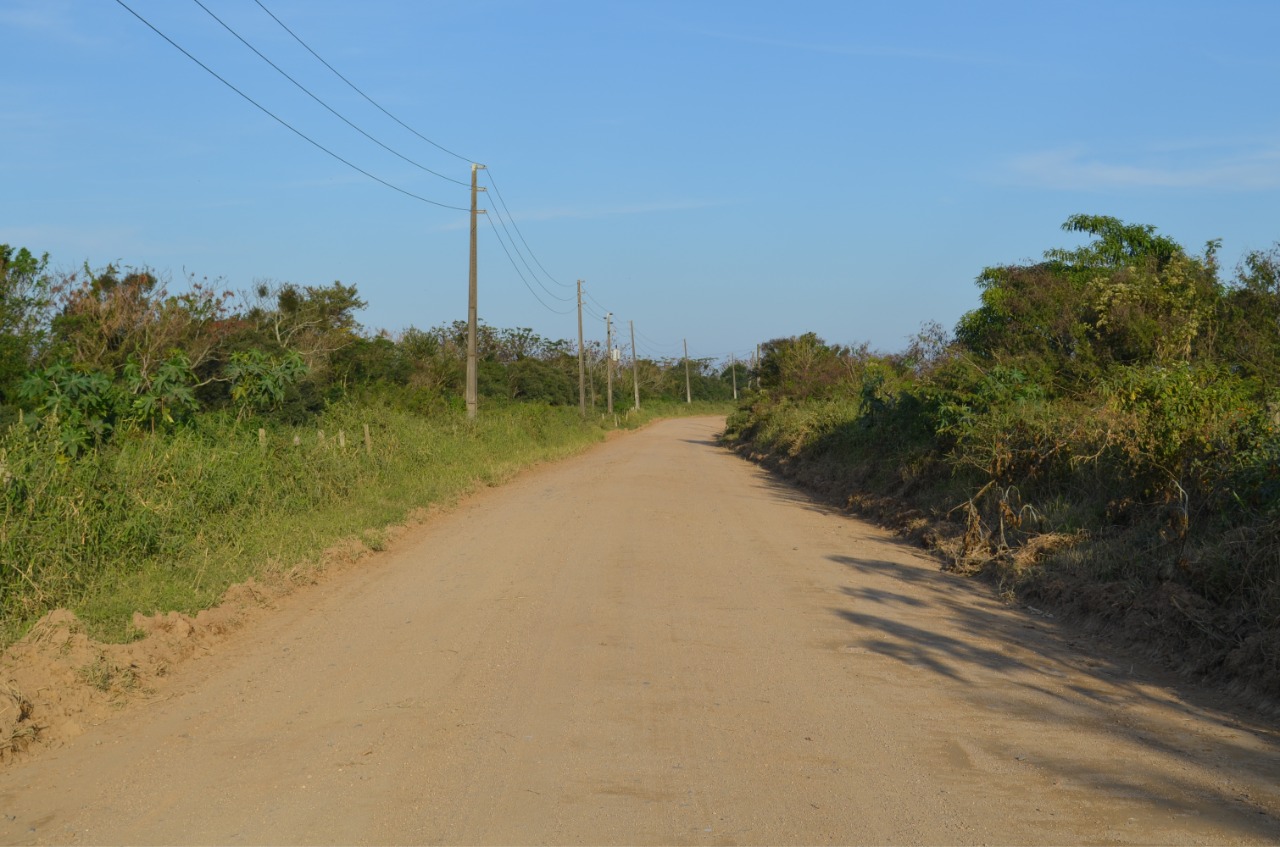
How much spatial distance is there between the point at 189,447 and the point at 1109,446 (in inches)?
453

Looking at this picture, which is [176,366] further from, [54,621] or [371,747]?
[371,747]

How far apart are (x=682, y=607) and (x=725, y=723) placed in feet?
10.5

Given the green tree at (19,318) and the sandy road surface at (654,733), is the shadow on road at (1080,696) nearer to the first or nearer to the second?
the sandy road surface at (654,733)

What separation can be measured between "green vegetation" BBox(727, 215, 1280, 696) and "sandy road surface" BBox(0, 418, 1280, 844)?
852 millimetres

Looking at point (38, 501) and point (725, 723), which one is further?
point (38, 501)

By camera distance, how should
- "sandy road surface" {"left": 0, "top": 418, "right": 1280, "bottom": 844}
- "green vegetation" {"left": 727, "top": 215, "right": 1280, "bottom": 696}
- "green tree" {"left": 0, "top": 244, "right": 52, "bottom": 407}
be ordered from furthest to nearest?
"green tree" {"left": 0, "top": 244, "right": 52, "bottom": 407}
"green vegetation" {"left": 727, "top": 215, "right": 1280, "bottom": 696}
"sandy road surface" {"left": 0, "top": 418, "right": 1280, "bottom": 844}

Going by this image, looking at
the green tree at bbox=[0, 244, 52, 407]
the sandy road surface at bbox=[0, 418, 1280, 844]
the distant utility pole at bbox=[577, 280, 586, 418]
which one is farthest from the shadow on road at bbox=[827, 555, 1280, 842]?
the distant utility pole at bbox=[577, 280, 586, 418]

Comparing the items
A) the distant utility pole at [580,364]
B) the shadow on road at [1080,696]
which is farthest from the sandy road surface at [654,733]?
the distant utility pole at [580,364]

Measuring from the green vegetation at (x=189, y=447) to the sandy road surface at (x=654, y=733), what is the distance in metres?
1.66

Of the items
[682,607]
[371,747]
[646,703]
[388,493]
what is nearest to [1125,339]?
[682,607]

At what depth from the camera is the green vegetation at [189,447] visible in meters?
9.35

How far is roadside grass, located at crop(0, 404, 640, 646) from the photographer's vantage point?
8.75m

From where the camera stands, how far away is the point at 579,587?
10102 mm

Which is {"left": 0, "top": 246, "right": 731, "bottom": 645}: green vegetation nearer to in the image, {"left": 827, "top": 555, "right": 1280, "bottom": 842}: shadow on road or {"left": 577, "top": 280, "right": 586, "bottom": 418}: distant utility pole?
{"left": 827, "top": 555, "right": 1280, "bottom": 842}: shadow on road
